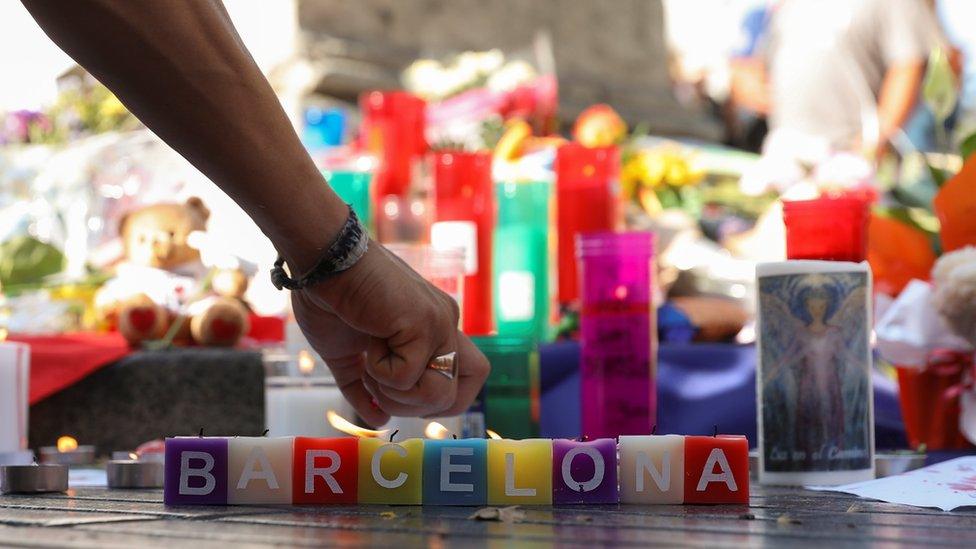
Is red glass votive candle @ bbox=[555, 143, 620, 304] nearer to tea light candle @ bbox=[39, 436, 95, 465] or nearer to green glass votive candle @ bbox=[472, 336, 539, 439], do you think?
green glass votive candle @ bbox=[472, 336, 539, 439]

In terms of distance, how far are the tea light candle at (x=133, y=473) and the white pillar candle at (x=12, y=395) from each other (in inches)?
13.5

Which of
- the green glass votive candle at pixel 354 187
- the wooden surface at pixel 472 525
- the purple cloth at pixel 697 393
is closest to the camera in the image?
the wooden surface at pixel 472 525

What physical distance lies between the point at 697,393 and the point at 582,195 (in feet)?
1.26

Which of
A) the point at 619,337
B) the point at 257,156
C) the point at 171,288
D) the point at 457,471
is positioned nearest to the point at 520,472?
the point at 457,471

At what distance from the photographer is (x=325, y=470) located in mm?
961

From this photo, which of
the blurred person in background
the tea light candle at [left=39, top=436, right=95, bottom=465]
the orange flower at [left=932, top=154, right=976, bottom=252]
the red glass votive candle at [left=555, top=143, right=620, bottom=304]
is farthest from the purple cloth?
the blurred person in background

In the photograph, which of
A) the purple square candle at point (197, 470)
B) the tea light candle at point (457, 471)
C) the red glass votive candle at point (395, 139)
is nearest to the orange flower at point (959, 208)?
the tea light candle at point (457, 471)

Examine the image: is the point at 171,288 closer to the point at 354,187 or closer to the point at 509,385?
the point at 354,187

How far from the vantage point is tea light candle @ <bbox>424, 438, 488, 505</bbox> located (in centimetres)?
93

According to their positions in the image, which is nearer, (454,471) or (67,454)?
(454,471)

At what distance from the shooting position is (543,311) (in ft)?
6.23

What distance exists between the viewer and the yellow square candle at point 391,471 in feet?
3.10

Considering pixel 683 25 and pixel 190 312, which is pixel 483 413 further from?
pixel 683 25

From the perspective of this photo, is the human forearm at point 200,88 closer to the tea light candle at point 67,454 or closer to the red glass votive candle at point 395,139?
the tea light candle at point 67,454
